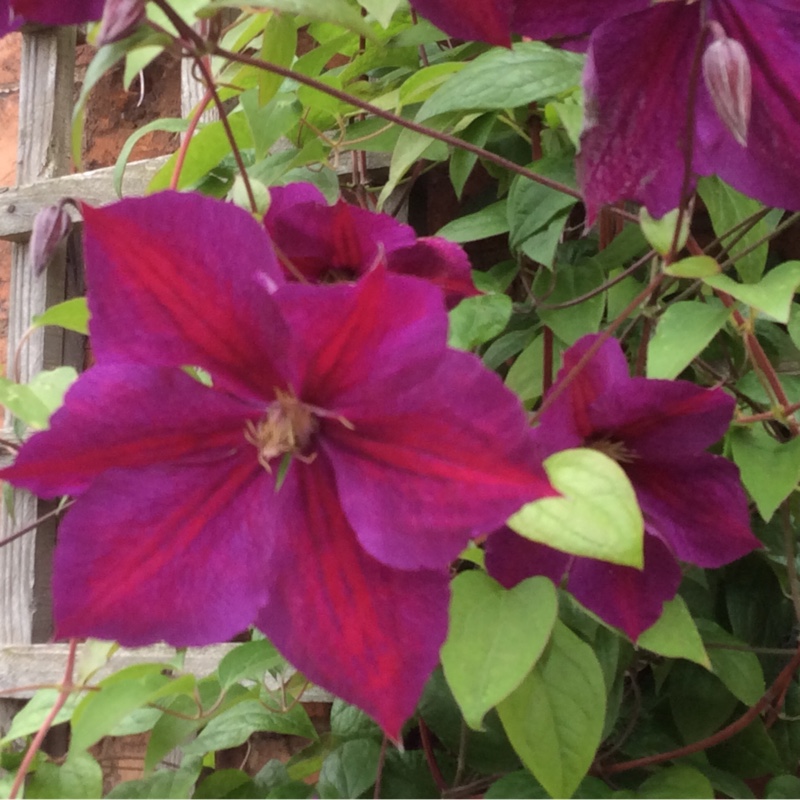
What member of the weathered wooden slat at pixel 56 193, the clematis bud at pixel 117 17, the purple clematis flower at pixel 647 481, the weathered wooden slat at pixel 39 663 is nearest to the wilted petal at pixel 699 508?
the purple clematis flower at pixel 647 481

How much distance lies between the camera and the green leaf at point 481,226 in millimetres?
589

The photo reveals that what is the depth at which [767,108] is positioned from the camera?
1.03 ft

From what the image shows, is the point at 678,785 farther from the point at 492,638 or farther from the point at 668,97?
the point at 668,97

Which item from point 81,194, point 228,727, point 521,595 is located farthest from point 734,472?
point 81,194

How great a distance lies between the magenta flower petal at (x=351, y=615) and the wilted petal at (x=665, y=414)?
0.16 meters

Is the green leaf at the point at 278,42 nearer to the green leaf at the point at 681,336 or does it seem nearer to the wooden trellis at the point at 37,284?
the green leaf at the point at 681,336

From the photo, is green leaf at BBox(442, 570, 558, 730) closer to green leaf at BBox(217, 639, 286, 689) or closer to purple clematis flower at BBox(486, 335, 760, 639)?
purple clematis flower at BBox(486, 335, 760, 639)

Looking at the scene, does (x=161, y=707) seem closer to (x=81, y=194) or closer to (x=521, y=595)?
(x=521, y=595)

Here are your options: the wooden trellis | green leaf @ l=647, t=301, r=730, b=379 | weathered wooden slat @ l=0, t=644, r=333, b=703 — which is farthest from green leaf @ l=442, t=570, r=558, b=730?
the wooden trellis

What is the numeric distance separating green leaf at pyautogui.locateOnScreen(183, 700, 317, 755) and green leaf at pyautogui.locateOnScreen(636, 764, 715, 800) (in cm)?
25

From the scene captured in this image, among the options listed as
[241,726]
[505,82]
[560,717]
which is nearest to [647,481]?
[560,717]

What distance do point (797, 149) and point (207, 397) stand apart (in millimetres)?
246

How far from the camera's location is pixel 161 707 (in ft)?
1.72

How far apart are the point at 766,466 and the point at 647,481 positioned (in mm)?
72
